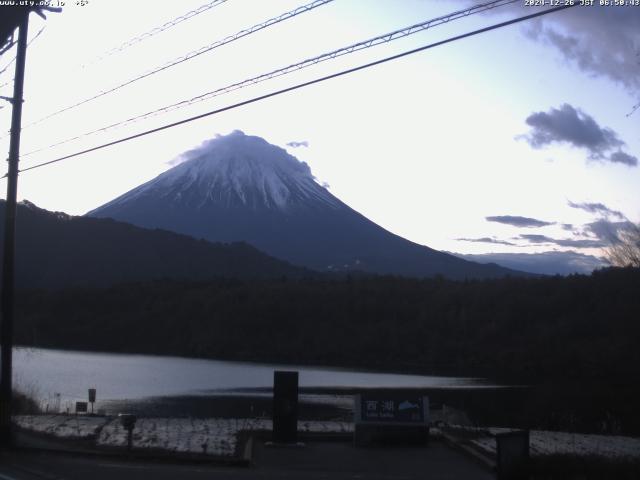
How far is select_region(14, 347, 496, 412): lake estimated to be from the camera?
39.8 meters

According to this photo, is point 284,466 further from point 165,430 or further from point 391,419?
point 165,430

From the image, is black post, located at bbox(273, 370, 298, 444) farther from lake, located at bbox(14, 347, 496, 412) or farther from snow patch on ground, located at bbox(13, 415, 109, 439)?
lake, located at bbox(14, 347, 496, 412)

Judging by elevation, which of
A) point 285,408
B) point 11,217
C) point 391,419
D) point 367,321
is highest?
point 11,217

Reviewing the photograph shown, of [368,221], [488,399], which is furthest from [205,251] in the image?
[488,399]

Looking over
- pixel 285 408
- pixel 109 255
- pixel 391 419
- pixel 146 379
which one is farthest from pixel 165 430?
pixel 109 255

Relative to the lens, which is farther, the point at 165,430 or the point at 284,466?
the point at 165,430

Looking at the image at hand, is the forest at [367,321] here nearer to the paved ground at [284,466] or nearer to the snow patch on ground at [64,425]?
the snow patch on ground at [64,425]

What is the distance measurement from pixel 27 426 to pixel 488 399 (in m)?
28.3

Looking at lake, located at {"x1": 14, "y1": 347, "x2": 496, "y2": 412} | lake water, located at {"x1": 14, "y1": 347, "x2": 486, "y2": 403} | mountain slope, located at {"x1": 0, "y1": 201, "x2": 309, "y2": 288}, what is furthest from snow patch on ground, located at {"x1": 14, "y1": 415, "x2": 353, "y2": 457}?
mountain slope, located at {"x1": 0, "y1": 201, "x2": 309, "y2": 288}

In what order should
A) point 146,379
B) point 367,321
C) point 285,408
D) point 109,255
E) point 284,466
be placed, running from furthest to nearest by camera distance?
point 109,255
point 367,321
point 146,379
point 285,408
point 284,466

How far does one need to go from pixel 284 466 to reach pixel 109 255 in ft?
335

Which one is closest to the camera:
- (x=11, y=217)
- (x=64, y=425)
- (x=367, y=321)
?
(x=11, y=217)

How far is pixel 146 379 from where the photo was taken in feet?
157

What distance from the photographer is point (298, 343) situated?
86.2 meters
